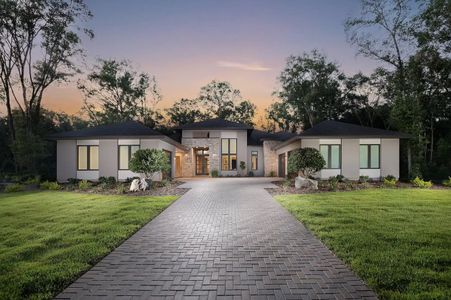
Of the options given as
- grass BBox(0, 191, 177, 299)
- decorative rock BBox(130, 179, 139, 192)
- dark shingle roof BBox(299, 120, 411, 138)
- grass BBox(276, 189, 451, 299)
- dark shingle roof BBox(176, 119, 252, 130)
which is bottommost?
grass BBox(0, 191, 177, 299)

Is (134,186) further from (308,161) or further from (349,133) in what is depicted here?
(349,133)

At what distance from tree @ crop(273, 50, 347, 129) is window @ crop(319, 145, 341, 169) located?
634 inches

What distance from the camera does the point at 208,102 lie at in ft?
141

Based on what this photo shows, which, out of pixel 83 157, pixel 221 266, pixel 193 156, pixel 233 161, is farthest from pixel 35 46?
pixel 221 266

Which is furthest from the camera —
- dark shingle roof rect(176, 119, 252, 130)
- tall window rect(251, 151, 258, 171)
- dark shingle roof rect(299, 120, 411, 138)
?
tall window rect(251, 151, 258, 171)

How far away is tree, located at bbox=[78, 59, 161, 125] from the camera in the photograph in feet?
117

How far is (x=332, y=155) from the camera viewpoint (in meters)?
19.2

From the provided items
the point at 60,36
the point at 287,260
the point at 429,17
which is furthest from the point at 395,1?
the point at 60,36

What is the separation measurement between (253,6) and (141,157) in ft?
30.3

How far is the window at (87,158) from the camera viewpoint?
63.9ft

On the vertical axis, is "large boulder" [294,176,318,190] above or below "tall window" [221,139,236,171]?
below

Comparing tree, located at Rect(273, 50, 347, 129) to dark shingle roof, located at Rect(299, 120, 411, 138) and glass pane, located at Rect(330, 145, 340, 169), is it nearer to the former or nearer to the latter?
dark shingle roof, located at Rect(299, 120, 411, 138)

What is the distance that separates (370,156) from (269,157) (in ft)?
Answer: 35.3

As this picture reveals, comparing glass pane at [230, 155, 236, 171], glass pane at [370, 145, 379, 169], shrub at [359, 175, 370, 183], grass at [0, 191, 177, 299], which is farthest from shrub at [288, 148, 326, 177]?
glass pane at [230, 155, 236, 171]
